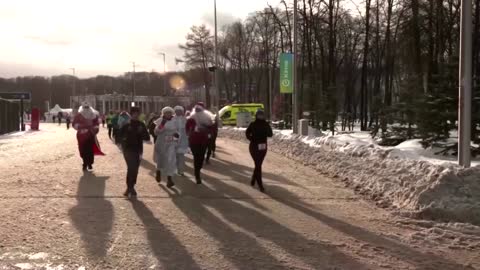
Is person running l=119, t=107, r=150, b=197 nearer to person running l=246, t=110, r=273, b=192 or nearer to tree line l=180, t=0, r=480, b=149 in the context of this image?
person running l=246, t=110, r=273, b=192

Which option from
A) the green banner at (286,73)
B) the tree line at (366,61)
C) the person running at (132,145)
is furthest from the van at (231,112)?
the person running at (132,145)

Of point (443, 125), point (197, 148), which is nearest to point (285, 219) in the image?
point (197, 148)

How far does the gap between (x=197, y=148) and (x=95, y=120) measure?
11.9 ft

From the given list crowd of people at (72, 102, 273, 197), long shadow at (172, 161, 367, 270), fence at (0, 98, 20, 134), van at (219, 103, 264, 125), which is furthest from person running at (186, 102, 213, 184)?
van at (219, 103, 264, 125)

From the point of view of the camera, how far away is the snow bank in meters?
8.99

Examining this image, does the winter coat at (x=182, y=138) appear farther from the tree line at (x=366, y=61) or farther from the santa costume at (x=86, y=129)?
the tree line at (x=366, y=61)

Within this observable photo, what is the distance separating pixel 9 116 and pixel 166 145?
107ft

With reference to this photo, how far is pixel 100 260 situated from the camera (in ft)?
20.5

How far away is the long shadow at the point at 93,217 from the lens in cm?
687

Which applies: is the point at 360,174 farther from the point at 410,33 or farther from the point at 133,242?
the point at 410,33

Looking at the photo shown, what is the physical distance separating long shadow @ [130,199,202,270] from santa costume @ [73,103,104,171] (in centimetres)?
622

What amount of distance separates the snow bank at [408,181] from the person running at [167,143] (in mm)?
3747

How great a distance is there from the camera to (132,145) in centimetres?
1068

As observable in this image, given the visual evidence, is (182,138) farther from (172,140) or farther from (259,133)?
(259,133)
